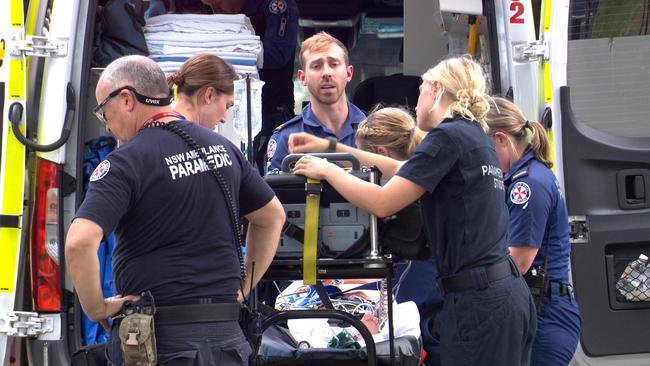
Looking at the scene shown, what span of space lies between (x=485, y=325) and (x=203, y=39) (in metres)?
1.88

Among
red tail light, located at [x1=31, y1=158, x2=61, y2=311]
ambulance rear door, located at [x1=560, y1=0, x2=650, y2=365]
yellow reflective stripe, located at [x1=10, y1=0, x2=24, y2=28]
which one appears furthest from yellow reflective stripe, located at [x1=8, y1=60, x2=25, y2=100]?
ambulance rear door, located at [x1=560, y1=0, x2=650, y2=365]

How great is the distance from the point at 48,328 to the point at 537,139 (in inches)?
73.8

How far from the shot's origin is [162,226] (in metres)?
3.09

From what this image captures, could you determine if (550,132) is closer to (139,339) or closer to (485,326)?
(485,326)

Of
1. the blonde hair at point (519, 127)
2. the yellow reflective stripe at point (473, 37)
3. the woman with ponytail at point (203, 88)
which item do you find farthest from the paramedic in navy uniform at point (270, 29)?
the woman with ponytail at point (203, 88)

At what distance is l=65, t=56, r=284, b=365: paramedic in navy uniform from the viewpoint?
303 cm

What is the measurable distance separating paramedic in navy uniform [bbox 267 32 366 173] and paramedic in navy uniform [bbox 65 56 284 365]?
4.80 ft

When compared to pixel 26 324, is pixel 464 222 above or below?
above

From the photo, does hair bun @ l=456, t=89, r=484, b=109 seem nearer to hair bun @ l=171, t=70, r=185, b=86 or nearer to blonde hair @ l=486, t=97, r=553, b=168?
blonde hair @ l=486, t=97, r=553, b=168

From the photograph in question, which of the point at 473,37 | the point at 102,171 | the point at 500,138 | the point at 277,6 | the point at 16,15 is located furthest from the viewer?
the point at 277,6

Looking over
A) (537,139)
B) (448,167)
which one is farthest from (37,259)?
(537,139)

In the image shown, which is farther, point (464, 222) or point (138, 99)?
point (464, 222)

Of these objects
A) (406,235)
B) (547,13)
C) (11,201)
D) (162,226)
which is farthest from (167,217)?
(547,13)

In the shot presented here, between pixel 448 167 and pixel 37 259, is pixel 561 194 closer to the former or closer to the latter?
pixel 448 167
